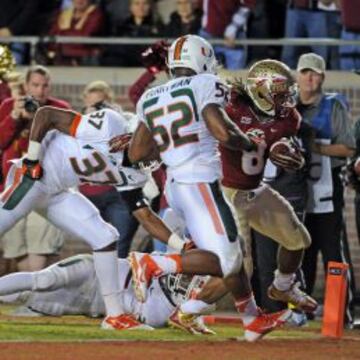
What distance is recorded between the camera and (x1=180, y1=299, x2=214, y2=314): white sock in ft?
35.0

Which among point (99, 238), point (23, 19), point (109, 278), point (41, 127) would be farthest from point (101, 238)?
point (23, 19)

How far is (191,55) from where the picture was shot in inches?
418

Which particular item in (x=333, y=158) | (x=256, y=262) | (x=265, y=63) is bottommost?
(x=256, y=262)

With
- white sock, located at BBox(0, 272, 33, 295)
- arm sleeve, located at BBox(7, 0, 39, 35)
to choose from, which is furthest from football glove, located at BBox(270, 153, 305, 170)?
arm sleeve, located at BBox(7, 0, 39, 35)

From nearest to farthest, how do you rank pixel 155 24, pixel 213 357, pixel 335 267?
pixel 213 357 → pixel 335 267 → pixel 155 24

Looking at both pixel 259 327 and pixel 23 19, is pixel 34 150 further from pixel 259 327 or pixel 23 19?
pixel 23 19

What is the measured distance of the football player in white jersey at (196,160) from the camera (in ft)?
33.8

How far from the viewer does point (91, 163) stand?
11.5 metres

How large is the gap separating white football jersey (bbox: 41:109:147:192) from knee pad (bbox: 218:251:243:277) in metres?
1.37

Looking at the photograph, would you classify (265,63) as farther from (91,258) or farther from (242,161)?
(91,258)

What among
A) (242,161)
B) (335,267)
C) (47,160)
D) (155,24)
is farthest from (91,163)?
(155,24)

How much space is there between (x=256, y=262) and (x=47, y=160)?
2.55 meters

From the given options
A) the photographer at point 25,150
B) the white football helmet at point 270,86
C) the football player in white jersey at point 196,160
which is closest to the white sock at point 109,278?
the football player in white jersey at point 196,160

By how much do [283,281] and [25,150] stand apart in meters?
3.37
